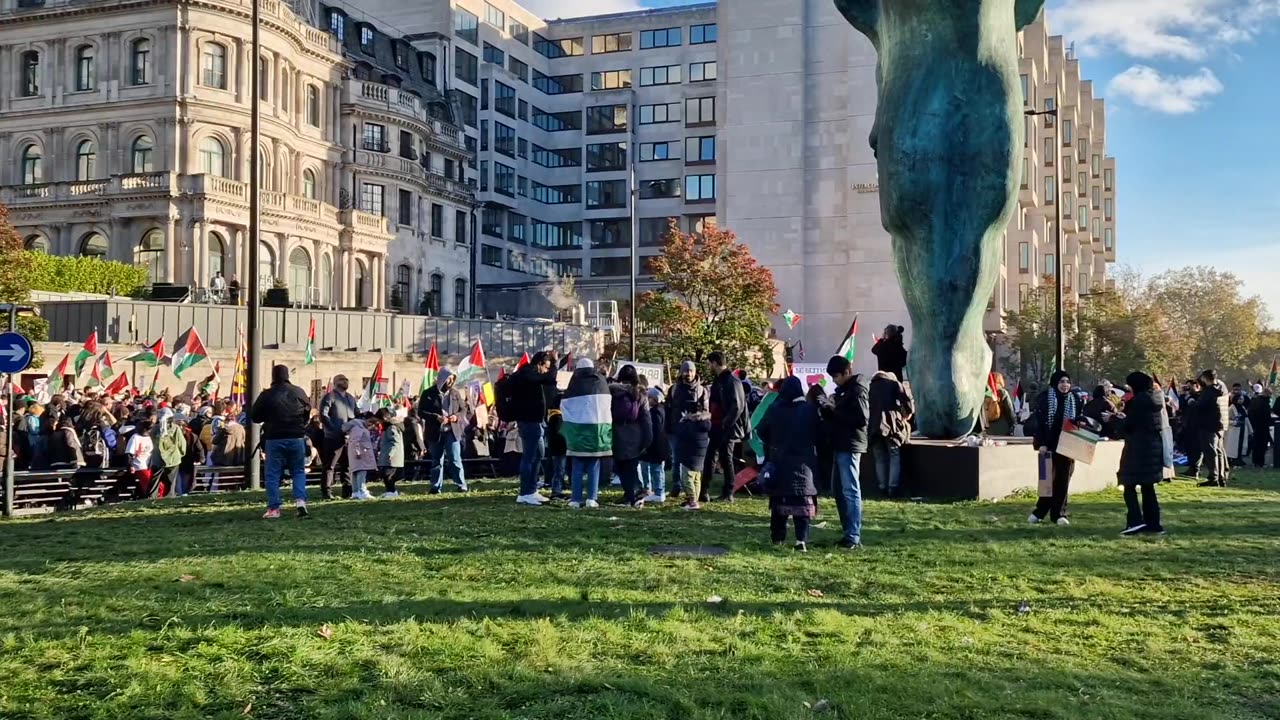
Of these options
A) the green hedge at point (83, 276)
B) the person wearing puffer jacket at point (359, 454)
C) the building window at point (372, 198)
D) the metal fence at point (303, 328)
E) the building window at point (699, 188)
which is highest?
the building window at point (699, 188)

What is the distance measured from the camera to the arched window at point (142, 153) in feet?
179

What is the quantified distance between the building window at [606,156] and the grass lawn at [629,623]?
248 feet

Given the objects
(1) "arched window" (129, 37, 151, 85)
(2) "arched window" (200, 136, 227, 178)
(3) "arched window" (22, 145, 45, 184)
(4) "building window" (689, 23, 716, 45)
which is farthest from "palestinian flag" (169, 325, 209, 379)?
(4) "building window" (689, 23, 716, 45)

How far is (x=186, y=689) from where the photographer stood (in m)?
5.23

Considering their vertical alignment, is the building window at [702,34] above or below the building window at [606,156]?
above

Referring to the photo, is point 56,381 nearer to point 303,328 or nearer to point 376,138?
point 303,328

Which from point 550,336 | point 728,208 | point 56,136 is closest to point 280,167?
point 56,136

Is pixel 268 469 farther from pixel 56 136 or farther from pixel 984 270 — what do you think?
pixel 56 136

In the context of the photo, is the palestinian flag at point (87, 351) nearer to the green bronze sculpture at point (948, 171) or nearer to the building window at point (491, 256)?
the green bronze sculpture at point (948, 171)

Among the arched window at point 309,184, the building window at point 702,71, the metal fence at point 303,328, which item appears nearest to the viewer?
the metal fence at point 303,328

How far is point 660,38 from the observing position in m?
85.5

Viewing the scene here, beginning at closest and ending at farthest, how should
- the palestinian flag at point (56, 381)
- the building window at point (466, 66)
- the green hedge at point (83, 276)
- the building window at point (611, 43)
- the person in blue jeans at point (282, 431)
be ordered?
1. the person in blue jeans at point (282, 431)
2. the palestinian flag at point (56, 381)
3. the green hedge at point (83, 276)
4. the building window at point (466, 66)
5. the building window at point (611, 43)

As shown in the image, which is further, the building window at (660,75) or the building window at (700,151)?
the building window at (660,75)

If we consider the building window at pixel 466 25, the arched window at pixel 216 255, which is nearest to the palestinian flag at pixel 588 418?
the arched window at pixel 216 255
